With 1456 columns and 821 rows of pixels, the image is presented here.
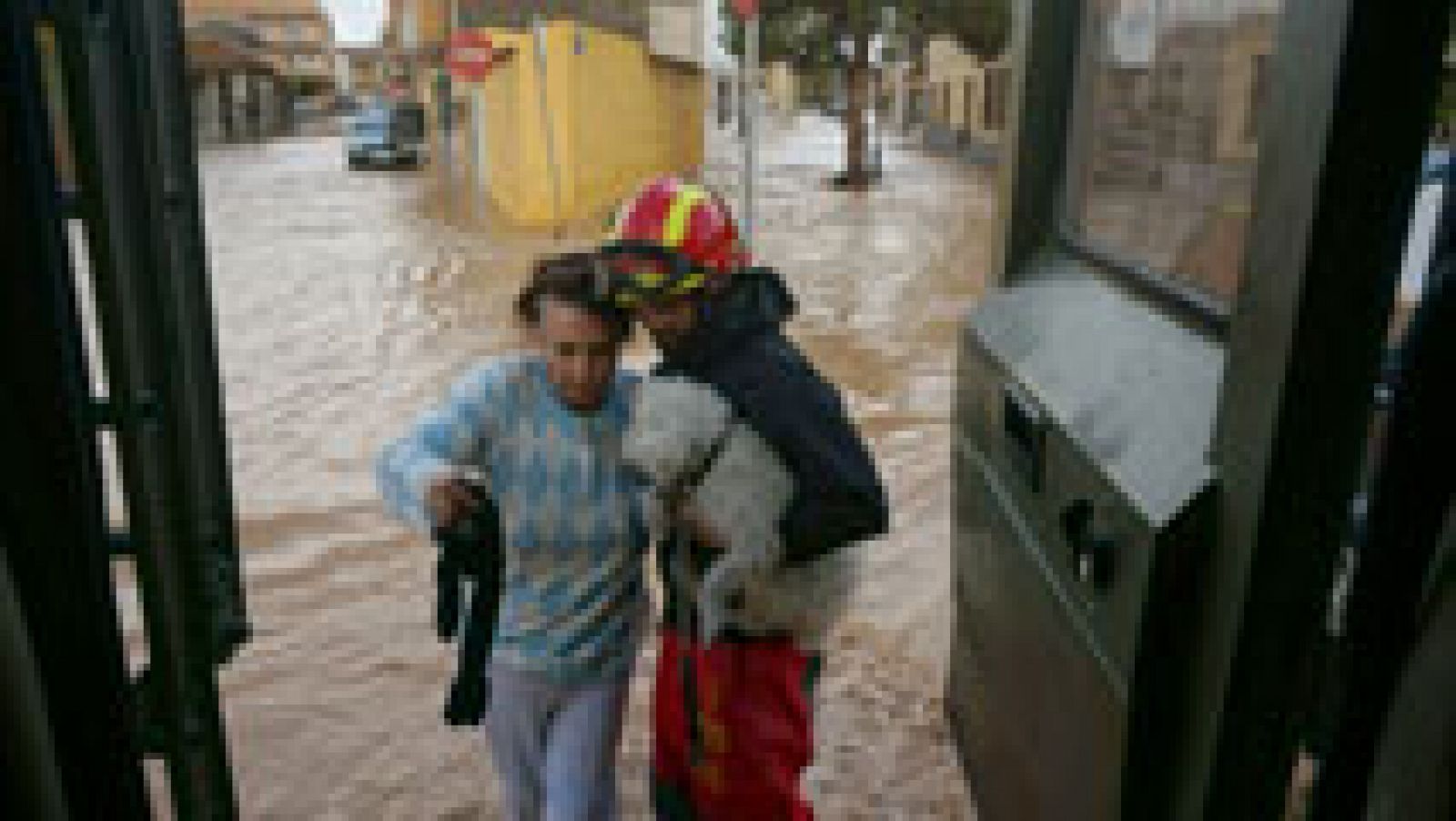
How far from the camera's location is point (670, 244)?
2242 mm

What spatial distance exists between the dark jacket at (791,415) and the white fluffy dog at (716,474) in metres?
0.03

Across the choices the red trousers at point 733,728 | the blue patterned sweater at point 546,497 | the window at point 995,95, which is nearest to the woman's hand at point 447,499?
the blue patterned sweater at point 546,497

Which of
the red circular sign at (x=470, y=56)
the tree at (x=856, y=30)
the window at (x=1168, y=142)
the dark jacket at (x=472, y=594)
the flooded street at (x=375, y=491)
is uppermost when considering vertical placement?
the tree at (x=856, y=30)

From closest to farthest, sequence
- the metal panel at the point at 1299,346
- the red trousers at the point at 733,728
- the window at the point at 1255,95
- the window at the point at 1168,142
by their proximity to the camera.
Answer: the metal panel at the point at 1299,346
the window at the point at 1255,95
the window at the point at 1168,142
the red trousers at the point at 733,728

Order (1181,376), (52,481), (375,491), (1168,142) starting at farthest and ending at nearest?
(375,491) → (1168,142) → (1181,376) → (52,481)

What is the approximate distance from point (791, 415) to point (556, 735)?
850 mm

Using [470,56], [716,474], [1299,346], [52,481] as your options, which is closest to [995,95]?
[470,56]

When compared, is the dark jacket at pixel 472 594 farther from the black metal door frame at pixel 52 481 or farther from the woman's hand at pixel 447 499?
the black metal door frame at pixel 52 481

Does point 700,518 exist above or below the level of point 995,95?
below

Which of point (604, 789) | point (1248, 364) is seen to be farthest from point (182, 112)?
point (604, 789)

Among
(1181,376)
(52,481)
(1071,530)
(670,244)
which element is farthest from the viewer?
(670,244)

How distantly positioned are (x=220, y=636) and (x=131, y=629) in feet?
10.1

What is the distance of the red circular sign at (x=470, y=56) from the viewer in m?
13.7

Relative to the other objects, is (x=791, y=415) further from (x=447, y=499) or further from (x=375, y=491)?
(x=375, y=491)
